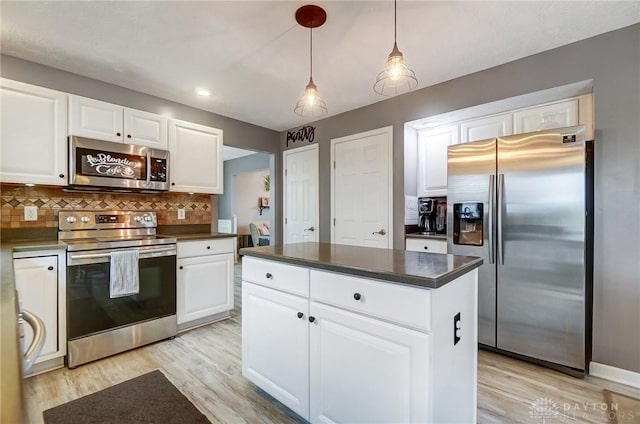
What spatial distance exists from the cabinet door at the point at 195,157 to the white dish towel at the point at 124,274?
0.89 meters

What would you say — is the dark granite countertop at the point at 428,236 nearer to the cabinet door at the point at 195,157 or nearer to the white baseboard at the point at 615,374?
the white baseboard at the point at 615,374

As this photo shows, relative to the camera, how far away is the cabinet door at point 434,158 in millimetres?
3184

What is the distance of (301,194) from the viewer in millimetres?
4332

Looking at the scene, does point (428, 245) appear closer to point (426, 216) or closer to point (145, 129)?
point (426, 216)

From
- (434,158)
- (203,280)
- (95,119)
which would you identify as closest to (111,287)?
(203,280)

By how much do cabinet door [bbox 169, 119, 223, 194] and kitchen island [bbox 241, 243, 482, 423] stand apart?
71.5 inches

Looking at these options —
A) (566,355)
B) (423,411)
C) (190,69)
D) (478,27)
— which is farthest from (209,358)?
(478,27)

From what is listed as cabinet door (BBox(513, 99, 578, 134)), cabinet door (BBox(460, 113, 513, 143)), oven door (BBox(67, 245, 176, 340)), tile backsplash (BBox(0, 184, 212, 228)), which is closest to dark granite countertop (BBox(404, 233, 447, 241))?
cabinet door (BBox(460, 113, 513, 143))

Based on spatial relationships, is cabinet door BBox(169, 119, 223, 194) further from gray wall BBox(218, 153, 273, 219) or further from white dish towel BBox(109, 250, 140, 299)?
gray wall BBox(218, 153, 273, 219)

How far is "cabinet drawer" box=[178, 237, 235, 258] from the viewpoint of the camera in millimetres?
2869

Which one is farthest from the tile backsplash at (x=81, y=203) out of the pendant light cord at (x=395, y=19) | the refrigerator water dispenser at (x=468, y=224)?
the refrigerator water dispenser at (x=468, y=224)

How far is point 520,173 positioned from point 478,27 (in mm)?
1140

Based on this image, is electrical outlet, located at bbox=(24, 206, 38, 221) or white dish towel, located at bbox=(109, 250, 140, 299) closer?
white dish towel, located at bbox=(109, 250, 140, 299)

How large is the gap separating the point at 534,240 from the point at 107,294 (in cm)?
340
